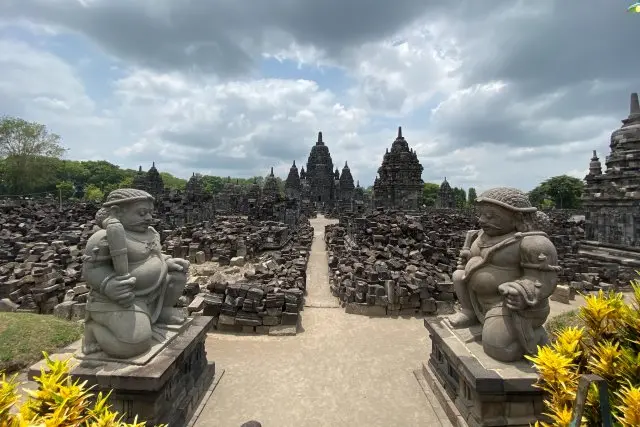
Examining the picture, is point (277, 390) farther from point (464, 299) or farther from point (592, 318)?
point (592, 318)

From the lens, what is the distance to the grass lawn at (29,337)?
5.37 meters

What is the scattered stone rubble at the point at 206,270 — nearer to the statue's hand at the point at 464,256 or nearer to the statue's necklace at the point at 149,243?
the statue's necklace at the point at 149,243

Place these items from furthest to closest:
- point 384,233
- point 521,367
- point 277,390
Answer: point 384,233, point 277,390, point 521,367

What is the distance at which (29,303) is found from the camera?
27.8ft

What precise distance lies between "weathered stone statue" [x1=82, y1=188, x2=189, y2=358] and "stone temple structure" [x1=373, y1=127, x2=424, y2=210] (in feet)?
78.2

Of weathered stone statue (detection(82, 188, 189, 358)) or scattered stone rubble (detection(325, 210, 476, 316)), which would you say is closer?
weathered stone statue (detection(82, 188, 189, 358))

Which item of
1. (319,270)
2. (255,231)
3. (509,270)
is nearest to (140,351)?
(509,270)

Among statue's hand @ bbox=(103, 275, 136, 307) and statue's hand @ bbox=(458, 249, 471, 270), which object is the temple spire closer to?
statue's hand @ bbox=(458, 249, 471, 270)

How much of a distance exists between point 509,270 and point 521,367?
1018 millimetres

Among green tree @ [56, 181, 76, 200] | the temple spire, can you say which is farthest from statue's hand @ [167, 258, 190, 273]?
green tree @ [56, 181, 76, 200]

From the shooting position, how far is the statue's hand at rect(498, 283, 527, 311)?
11.9 ft

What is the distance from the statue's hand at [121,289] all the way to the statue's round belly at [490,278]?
3873 millimetres

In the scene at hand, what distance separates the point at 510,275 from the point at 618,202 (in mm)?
17363

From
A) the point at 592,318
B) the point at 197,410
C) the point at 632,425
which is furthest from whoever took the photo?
the point at 197,410
